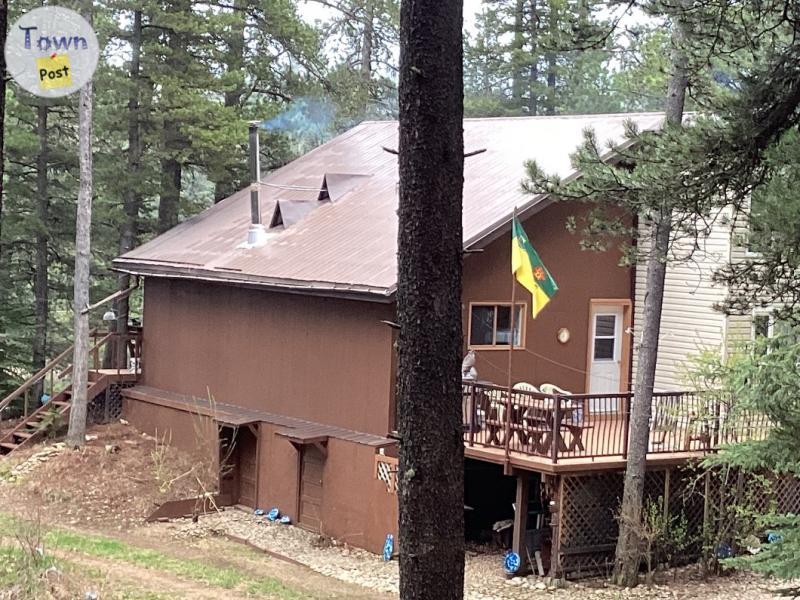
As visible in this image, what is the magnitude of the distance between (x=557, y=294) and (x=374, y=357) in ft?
10.7

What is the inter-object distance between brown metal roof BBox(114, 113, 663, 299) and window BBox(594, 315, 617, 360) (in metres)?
2.86

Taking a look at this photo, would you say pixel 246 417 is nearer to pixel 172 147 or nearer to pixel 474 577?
pixel 474 577

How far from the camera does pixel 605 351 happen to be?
16.6 m

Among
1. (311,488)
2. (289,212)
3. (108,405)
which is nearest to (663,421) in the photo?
(311,488)

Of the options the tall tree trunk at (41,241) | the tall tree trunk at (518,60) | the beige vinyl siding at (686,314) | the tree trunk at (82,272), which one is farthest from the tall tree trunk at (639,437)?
the tall tree trunk at (41,241)

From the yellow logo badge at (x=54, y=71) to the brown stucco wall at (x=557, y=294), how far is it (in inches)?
278

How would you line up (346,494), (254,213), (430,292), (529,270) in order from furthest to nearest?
1. (254,213)
2. (346,494)
3. (529,270)
4. (430,292)

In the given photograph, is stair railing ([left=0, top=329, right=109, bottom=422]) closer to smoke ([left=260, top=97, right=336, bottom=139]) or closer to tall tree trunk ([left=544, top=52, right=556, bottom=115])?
smoke ([left=260, top=97, right=336, bottom=139])

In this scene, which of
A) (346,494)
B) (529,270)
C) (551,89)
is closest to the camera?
(529,270)

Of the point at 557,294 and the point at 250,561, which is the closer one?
the point at 250,561

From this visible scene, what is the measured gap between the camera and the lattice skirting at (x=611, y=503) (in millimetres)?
13141

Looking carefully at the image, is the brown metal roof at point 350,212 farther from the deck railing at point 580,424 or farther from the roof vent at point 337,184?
the deck railing at point 580,424

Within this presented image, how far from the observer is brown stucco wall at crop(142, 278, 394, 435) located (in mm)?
14828

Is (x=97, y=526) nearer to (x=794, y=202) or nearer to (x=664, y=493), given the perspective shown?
(x=664, y=493)
